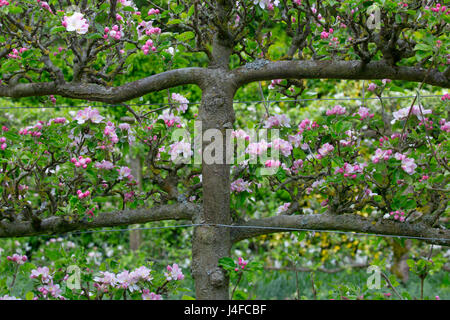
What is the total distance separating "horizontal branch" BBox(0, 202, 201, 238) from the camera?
1.82 meters

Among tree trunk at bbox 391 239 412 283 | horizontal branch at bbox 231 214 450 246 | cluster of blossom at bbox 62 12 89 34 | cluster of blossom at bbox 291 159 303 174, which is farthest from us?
tree trunk at bbox 391 239 412 283

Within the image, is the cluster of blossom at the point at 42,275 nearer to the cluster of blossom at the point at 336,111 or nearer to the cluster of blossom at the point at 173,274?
the cluster of blossom at the point at 173,274

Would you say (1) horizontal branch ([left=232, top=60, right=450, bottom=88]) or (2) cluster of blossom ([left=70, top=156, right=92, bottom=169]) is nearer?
(1) horizontal branch ([left=232, top=60, right=450, bottom=88])

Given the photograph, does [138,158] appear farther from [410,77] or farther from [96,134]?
[410,77]

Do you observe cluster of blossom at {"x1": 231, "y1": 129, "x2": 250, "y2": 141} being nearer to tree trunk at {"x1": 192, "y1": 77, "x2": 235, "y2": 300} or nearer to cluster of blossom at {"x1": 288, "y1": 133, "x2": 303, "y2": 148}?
tree trunk at {"x1": 192, "y1": 77, "x2": 235, "y2": 300}

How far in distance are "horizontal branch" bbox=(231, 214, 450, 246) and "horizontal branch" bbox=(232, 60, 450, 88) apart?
0.50 metres

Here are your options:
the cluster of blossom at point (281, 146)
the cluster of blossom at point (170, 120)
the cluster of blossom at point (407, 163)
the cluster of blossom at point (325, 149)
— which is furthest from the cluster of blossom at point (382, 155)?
the cluster of blossom at point (170, 120)

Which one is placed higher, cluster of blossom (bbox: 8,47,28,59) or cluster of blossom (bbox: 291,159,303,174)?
cluster of blossom (bbox: 8,47,28,59)

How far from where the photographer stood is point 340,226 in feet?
5.76

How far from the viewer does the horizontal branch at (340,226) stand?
5.69ft

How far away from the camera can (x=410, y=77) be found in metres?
1.64

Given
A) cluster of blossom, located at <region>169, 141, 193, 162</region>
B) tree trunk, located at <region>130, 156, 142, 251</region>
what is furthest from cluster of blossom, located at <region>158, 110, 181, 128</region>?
tree trunk, located at <region>130, 156, 142, 251</region>

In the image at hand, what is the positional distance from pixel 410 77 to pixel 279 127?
0.48 metres

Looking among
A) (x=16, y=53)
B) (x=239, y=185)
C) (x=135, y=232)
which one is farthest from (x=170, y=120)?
(x=135, y=232)
